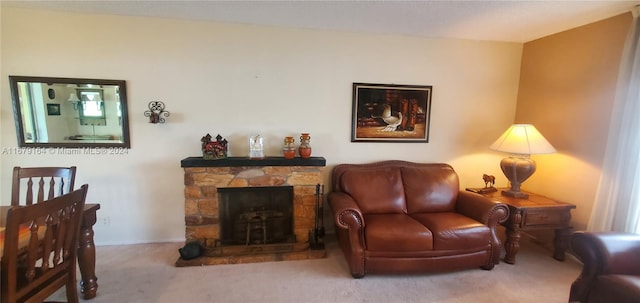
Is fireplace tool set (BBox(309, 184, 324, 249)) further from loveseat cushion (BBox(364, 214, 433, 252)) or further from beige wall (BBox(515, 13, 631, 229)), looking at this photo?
beige wall (BBox(515, 13, 631, 229))

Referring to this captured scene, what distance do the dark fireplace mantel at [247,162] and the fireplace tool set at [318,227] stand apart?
0.29 metres

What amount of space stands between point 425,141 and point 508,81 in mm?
1295

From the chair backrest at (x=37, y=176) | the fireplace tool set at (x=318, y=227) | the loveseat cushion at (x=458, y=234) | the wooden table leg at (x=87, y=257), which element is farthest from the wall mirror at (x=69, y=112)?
the loveseat cushion at (x=458, y=234)

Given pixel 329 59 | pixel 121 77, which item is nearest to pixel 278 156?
pixel 329 59

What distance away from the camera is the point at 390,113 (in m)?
3.21

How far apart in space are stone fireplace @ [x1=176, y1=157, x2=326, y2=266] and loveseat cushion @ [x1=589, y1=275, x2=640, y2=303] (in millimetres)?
2011

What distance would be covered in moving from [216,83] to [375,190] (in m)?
2.07

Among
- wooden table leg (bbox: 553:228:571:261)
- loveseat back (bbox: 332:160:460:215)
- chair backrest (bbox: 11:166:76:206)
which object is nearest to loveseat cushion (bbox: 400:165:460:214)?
loveseat back (bbox: 332:160:460:215)

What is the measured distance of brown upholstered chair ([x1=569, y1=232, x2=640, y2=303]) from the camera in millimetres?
1634

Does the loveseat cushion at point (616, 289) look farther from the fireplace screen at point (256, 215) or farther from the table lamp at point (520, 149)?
the fireplace screen at point (256, 215)

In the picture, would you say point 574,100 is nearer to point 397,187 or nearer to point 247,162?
point 397,187

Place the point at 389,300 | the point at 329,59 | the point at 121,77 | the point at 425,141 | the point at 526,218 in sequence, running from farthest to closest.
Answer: the point at 425,141 < the point at 329,59 < the point at 121,77 < the point at 526,218 < the point at 389,300

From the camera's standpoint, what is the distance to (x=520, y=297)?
2.14 meters

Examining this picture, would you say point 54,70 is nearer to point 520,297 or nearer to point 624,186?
point 520,297
